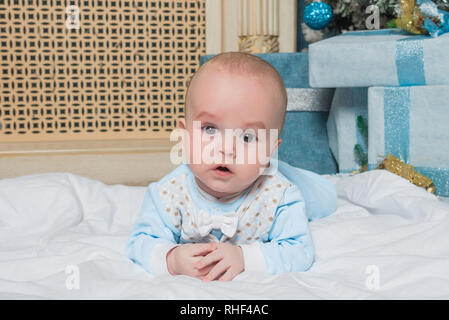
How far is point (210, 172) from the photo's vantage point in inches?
28.7

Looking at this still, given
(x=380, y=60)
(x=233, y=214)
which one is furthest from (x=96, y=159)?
(x=233, y=214)

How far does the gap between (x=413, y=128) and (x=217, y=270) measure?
795mm

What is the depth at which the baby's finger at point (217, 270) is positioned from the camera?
68cm

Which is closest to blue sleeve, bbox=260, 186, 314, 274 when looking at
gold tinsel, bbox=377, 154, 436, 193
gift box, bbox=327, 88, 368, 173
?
gold tinsel, bbox=377, 154, 436, 193

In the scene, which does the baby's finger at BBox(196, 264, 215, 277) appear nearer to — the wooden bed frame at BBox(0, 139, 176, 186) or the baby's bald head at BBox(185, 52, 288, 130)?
the baby's bald head at BBox(185, 52, 288, 130)

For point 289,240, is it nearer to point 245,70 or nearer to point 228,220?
point 228,220

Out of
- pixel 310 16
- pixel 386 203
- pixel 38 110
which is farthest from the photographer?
pixel 38 110

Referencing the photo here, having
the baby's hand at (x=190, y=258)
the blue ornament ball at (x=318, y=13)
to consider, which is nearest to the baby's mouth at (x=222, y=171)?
the baby's hand at (x=190, y=258)

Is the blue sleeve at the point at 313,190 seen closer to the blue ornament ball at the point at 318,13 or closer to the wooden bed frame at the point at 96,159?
the blue ornament ball at the point at 318,13

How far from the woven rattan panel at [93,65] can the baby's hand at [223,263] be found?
1.33 m

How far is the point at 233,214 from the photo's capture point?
792 millimetres
